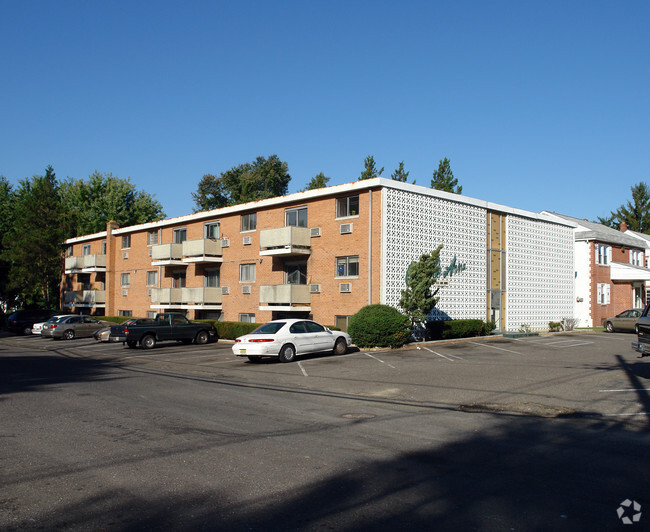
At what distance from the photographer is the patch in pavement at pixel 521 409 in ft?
34.4

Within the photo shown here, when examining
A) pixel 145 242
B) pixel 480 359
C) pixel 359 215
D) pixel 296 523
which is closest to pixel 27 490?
pixel 296 523

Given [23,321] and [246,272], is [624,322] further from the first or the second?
[23,321]

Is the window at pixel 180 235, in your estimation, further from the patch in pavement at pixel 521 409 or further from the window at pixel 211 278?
the patch in pavement at pixel 521 409

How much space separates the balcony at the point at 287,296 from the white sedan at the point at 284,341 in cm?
759

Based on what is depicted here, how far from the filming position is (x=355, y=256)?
90.5ft

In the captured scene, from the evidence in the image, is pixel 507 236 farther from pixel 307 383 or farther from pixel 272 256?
pixel 307 383

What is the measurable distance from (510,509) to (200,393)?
915cm

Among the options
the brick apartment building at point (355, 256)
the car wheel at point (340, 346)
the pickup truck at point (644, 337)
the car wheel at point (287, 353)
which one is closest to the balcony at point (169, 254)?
the brick apartment building at point (355, 256)

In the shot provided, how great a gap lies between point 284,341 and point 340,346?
305 cm

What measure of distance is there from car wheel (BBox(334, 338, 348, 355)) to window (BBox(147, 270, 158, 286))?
23.8 metres

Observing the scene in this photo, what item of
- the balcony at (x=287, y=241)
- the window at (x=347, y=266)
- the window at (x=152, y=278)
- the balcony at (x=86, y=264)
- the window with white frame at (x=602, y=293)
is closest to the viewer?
the window at (x=347, y=266)

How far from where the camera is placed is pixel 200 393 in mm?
13258

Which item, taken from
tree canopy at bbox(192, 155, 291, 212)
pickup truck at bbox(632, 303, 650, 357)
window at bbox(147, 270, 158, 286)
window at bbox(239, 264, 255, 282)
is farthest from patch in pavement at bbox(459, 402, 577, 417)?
tree canopy at bbox(192, 155, 291, 212)

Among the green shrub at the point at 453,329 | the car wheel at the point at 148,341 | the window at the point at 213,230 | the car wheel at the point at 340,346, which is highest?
the window at the point at 213,230
